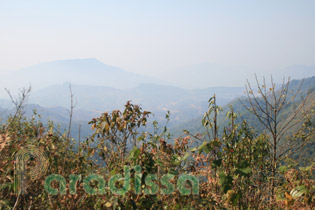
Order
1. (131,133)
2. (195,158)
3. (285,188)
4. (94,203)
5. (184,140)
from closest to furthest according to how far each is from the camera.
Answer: (94,203) → (285,188) → (195,158) → (184,140) → (131,133)

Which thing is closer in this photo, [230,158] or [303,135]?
[230,158]

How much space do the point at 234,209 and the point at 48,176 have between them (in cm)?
211

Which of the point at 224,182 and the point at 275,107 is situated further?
the point at 275,107

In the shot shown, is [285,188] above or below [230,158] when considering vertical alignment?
below

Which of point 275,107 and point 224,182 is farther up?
point 275,107

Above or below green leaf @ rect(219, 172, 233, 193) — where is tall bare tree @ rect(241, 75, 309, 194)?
above

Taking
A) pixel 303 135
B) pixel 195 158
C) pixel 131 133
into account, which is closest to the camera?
pixel 195 158

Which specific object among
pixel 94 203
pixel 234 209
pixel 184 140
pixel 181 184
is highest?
pixel 184 140

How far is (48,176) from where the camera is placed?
2543 mm

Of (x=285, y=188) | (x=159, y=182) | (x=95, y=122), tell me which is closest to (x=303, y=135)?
(x=285, y=188)

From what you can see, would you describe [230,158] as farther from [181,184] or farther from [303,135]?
[303,135]

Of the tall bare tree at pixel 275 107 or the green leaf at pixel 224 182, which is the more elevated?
the tall bare tree at pixel 275 107

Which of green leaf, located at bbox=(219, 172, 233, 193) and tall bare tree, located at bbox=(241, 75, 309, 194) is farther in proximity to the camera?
tall bare tree, located at bbox=(241, 75, 309, 194)

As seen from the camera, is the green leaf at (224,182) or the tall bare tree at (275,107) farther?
the tall bare tree at (275,107)
